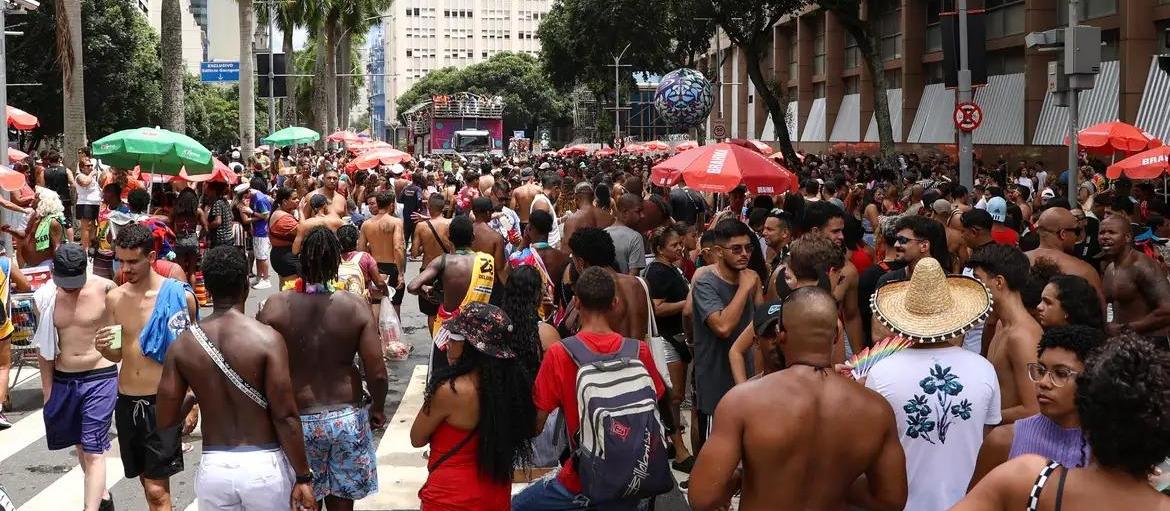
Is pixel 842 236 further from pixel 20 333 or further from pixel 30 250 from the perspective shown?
pixel 30 250

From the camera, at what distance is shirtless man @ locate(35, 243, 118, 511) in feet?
22.4

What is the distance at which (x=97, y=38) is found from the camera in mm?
43531

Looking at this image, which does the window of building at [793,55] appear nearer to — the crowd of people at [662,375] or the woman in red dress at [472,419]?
the crowd of people at [662,375]

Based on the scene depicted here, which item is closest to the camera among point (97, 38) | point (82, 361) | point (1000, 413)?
point (1000, 413)

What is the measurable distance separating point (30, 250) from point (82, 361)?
5.12 metres

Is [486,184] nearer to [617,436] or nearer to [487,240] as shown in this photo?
[487,240]

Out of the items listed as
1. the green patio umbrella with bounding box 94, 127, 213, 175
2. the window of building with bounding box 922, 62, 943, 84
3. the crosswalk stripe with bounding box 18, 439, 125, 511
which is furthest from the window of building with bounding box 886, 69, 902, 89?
the crosswalk stripe with bounding box 18, 439, 125, 511

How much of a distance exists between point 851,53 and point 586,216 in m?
34.4

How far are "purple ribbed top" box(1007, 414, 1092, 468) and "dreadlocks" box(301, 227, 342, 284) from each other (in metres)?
3.16

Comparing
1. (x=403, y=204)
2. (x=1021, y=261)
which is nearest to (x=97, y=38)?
(x=403, y=204)

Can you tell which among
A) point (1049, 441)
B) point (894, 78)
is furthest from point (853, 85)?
point (1049, 441)

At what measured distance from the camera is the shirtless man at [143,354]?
621 centimetres

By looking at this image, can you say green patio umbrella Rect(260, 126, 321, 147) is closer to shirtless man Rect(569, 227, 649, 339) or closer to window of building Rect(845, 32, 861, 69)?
window of building Rect(845, 32, 861, 69)

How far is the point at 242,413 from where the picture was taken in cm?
504
